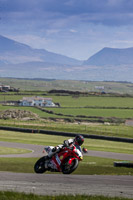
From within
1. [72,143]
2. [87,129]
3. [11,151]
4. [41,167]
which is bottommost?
[87,129]

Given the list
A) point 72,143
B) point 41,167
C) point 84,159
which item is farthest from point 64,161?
point 84,159

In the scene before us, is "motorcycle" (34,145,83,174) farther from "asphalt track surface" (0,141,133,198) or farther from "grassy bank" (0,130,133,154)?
"grassy bank" (0,130,133,154)

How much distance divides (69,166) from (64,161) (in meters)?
0.34

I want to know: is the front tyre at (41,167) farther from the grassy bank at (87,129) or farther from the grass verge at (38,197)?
the grassy bank at (87,129)

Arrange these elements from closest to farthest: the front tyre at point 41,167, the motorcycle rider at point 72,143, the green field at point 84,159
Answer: the motorcycle rider at point 72,143 < the front tyre at point 41,167 < the green field at point 84,159

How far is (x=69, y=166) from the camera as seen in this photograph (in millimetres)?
19062

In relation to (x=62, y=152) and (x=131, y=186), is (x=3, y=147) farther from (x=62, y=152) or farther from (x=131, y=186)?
(x=131, y=186)

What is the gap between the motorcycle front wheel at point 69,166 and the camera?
18.8 m

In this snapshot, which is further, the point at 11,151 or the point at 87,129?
the point at 87,129

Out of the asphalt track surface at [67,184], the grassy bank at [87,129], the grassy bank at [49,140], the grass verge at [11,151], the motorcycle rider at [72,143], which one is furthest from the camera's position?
the grassy bank at [87,129]

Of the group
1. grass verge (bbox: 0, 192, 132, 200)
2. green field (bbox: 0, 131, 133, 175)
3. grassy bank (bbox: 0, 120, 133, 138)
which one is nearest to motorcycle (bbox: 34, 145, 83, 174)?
green field (bbox: 0, 131, 133, 175)

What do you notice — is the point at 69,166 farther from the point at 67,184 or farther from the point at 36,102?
the point at 36,102

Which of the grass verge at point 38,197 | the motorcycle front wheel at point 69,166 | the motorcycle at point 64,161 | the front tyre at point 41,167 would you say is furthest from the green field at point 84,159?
the grass verge at point 38,197

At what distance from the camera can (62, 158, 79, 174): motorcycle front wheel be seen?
18.8m
